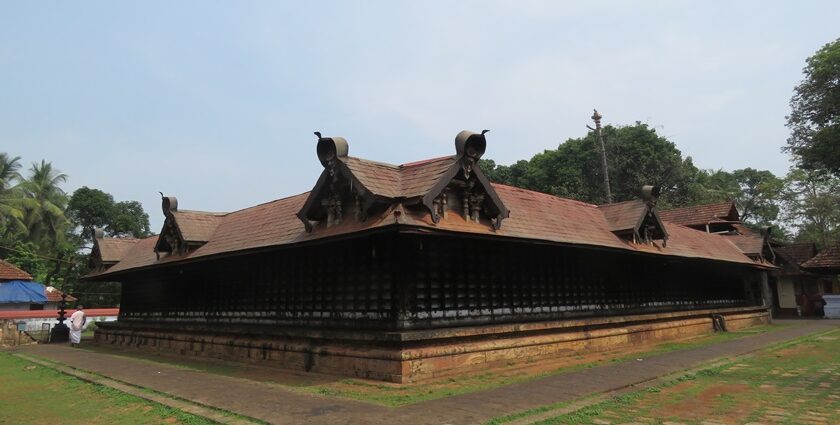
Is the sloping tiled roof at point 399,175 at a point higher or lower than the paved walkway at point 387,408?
higher

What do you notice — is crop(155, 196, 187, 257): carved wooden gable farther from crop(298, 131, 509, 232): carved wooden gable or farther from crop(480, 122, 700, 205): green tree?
crop(480, 122, 700, 205): green tree

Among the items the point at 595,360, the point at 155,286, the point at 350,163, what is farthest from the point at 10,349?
the point at 595,360

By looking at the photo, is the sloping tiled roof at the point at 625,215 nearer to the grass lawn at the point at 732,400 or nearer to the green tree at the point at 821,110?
the grass lawn at the point at 732,400

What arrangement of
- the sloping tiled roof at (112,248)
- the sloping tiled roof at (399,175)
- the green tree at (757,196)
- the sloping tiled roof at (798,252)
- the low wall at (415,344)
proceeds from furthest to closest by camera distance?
1. the green tree at (757,196)
2. the sloping tiled roof at (798,252)
3. the sloping tiled roof at (112,248)
4. the sloping tiled roof at (399,175)
5. the low wall at (415,344)

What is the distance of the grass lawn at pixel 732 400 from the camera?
6.57m

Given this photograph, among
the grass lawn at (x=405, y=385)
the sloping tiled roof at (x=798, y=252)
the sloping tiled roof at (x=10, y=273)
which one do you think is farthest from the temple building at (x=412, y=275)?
the sloping tiled roof at (x=798, y=252)

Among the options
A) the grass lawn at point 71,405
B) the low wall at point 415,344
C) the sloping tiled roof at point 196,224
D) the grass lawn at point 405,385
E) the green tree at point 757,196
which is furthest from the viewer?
the green tree at point 757,196

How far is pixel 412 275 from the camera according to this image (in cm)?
1033

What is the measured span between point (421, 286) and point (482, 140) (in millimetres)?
3180

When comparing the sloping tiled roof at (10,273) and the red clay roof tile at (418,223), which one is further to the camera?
the sloping tiled roof at (10,273)

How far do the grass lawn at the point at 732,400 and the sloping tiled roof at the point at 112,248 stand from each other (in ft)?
71.3

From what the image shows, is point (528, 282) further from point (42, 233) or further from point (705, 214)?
point (42, 233)

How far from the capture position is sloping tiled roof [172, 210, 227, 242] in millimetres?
16938

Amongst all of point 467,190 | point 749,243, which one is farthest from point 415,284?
point 749,243
